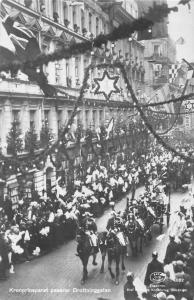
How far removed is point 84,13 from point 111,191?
7206 millimetres

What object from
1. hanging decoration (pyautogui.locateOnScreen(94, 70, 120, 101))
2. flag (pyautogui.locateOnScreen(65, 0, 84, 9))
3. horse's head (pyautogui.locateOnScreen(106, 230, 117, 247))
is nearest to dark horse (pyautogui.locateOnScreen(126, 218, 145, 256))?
horse's head (pyautogui.locateOnScreen(106, 230, 117, 247))

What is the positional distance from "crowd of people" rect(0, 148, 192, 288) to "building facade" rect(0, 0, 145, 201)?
1.21m

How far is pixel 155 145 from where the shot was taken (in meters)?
26.6

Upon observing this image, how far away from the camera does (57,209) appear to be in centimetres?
1449

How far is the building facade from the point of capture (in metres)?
15.6

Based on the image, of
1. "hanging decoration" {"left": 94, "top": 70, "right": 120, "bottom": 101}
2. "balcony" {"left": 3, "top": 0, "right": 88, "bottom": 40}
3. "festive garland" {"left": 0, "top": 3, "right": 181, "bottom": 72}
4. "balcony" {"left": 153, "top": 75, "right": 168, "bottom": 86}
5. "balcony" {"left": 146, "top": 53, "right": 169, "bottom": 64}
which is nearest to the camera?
"festive garland" {"left": 0, "top": 3, "right": 181, "bottom": 72}

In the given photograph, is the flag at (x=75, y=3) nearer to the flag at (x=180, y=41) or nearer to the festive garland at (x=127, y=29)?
the flag at (x=180, y=41)

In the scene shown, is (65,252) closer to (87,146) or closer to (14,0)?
(87,146)

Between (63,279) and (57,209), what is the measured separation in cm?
371

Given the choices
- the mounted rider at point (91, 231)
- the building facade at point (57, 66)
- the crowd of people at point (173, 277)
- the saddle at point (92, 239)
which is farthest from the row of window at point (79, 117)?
the crowd of people at point (173, 277)

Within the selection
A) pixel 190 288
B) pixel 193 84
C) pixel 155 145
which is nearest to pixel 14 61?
pixel 190 288

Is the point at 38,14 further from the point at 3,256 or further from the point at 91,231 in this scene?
the point at 3,256

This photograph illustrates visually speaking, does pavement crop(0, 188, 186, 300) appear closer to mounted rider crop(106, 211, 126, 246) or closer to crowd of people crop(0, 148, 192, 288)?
crowd of people crop(0, 148, 192, 288)

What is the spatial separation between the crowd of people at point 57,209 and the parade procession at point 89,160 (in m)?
0.04
